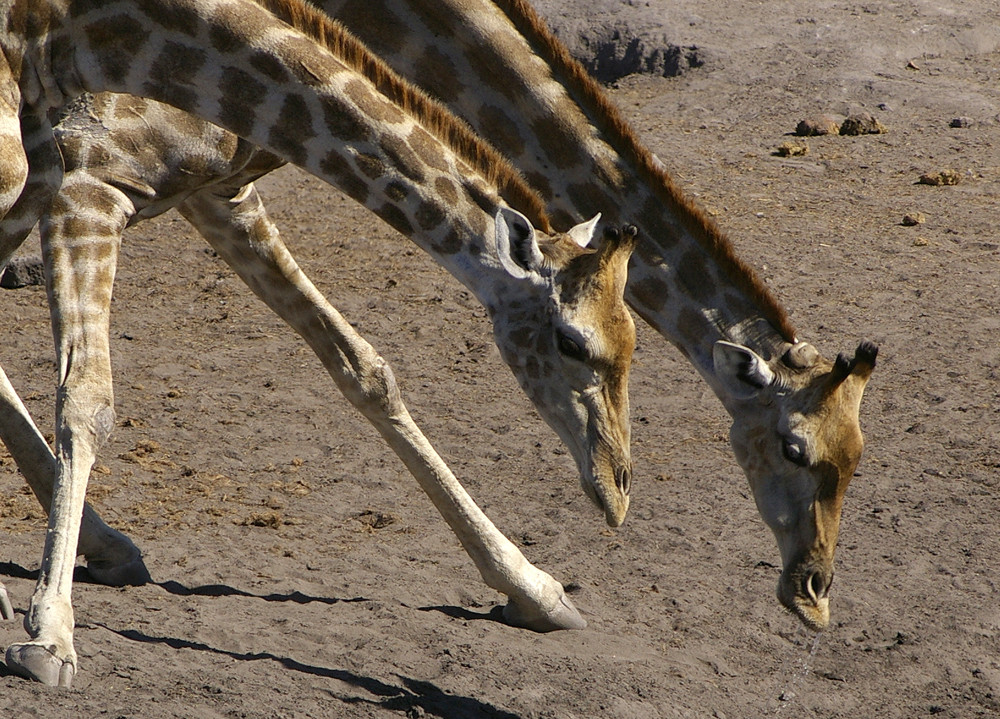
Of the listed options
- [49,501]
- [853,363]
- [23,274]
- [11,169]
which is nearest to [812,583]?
[853,363]

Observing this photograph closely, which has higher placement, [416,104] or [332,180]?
[416,104]

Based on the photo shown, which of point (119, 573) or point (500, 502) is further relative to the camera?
point (500, 502)

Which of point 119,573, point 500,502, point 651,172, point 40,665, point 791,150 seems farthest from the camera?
point 791,150

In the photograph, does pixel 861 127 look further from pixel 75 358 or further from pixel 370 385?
pixel 75 358

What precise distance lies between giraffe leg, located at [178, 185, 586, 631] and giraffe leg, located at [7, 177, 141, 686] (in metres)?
0.50

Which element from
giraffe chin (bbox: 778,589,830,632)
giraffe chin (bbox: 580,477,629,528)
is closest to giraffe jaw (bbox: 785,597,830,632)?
giraffe chin (bbox: 778,589,830,632)

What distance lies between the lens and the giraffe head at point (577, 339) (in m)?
4.02

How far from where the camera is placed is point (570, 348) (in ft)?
13.3

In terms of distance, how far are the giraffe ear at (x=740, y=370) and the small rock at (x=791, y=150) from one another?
527 centimetres

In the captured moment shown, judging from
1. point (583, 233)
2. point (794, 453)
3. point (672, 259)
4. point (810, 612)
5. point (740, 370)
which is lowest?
point (810, 612)

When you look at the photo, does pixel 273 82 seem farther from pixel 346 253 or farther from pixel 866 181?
pixel 866 181

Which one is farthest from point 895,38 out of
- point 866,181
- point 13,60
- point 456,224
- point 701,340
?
point 13,60

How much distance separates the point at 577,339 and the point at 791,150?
5911 millimetres

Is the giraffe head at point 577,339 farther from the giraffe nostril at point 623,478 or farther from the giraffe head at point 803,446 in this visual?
the giraffe head at point 803,446
